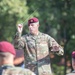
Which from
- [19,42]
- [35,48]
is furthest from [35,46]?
[19,42]

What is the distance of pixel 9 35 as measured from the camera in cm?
1877

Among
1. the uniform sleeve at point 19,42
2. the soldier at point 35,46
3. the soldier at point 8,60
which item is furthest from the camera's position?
the soldier at point 35,46

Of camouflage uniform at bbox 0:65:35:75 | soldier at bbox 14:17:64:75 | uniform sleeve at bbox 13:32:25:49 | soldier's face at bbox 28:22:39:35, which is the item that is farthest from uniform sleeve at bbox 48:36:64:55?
camouflage uniform at bbox 0:65:35:75

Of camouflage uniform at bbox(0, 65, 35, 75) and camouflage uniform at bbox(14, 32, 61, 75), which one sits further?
camouflage uniform at bbox(14, 32, 61, 75)

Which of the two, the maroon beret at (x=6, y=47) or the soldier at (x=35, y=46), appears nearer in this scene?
the maroon beret at (x=6, y=47)

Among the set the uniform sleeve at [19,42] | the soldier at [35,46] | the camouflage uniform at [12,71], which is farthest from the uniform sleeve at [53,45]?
the camouflage uniform at [12,71]

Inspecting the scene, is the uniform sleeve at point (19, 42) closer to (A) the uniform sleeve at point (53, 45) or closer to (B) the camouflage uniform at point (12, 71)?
(A) the uniform sleeve at point (53, 45)

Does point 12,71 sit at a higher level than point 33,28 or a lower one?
lower

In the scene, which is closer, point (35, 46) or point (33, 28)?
point (33, 28)

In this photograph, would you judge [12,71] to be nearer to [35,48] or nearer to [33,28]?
[33,28]

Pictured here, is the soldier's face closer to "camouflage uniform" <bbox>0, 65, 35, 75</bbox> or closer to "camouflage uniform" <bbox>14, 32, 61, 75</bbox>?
"camouflage uniform" <bbox>14, 32, 61, 75</bbox>

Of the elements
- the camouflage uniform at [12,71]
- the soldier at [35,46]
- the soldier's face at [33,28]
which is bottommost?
the camouflage uniform at [12,71]

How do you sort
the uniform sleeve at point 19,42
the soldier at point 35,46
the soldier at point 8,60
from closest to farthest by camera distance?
the soldier at point 8,60 → the uniform sleeve at point 19,42 → the soldier at point 35,46

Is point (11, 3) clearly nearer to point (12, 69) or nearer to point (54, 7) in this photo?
point (54, 7)
